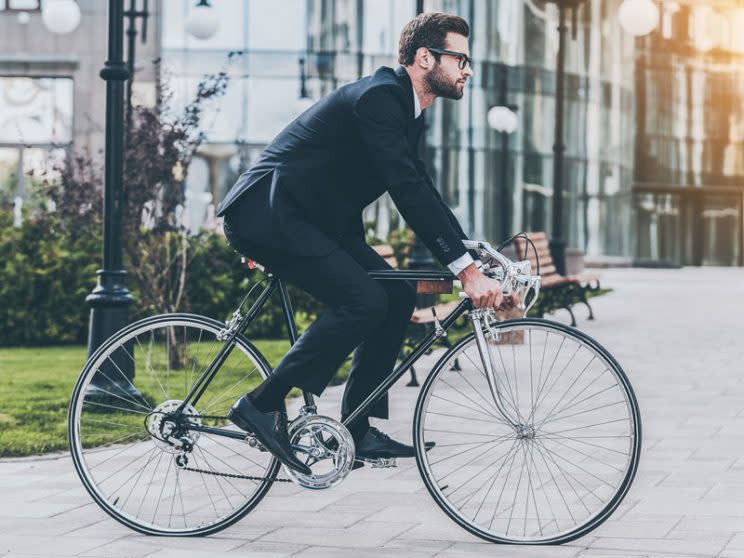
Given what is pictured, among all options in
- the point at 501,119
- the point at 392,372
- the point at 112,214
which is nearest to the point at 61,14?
the point at 501,119

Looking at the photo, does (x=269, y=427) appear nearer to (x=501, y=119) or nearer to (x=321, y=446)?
(x=321, y=446)

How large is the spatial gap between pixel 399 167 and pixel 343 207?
0.31m

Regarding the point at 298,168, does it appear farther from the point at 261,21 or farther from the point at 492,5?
the point at 492,5

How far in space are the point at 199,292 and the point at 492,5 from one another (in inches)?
1195

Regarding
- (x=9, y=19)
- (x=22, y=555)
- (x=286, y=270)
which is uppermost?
(x=9, y=19)

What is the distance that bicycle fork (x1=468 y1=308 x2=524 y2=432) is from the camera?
15.7 feet

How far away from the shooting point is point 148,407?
5254 millimetres

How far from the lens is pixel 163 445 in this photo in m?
5.09

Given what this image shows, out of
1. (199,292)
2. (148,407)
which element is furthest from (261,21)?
(148,407)

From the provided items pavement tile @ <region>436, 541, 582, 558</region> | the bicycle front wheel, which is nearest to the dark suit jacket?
the bicycle front wheel

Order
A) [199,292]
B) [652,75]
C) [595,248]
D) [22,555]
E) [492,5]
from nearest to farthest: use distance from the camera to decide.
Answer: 1. [22,555]
2. [199,292]
3. [492,5]
4. [595,248]
5. [652,75]

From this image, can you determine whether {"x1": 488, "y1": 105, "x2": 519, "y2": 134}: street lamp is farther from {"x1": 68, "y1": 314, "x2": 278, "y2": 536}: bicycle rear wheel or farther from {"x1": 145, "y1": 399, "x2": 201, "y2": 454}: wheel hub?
{"x1": 145, "y1": 399, "x2": 201, "y2": 454}: wheel hub

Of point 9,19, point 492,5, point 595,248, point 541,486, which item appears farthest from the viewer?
point 595,248

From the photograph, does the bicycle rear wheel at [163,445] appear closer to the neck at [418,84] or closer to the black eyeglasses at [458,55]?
the neck at [418,84]
